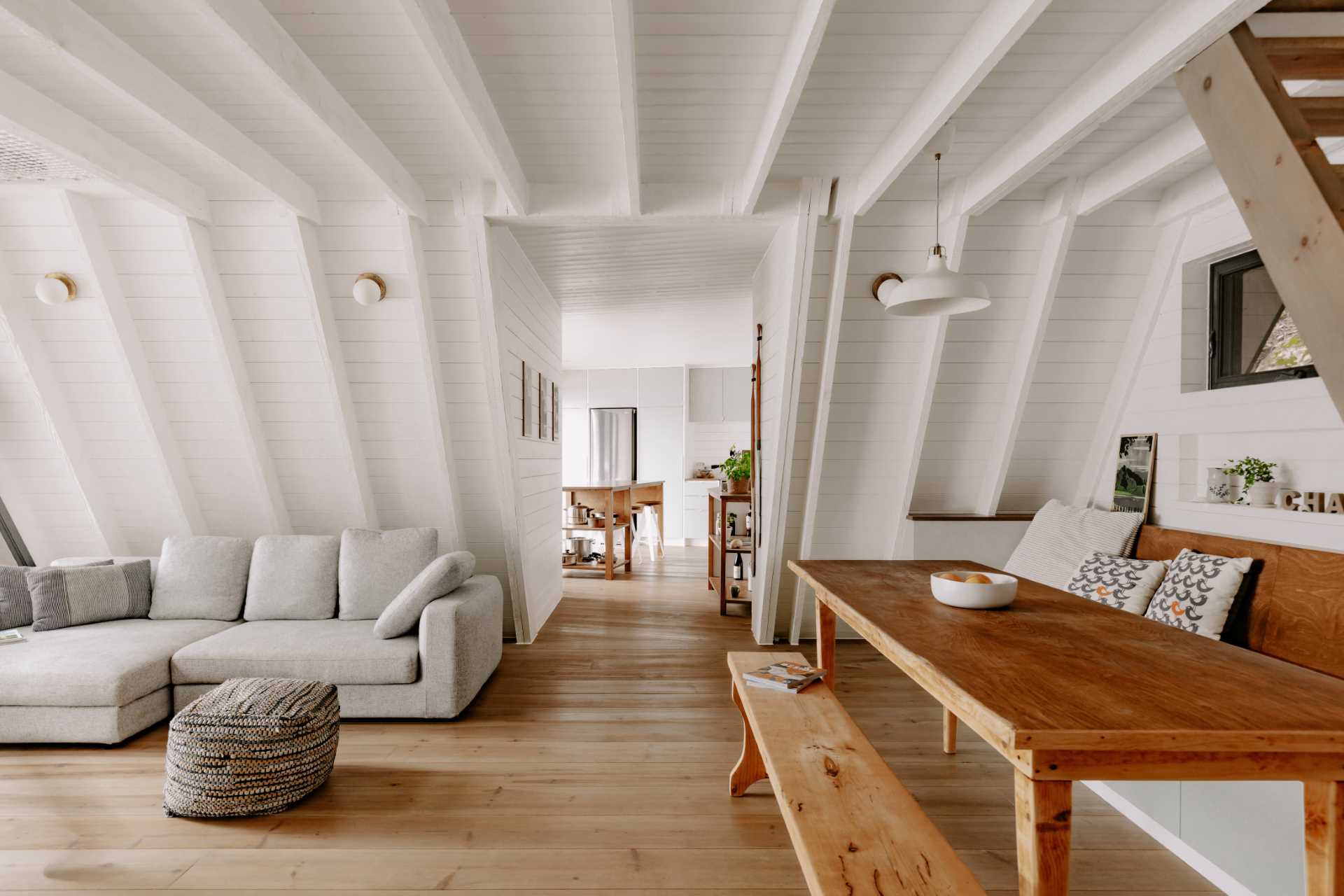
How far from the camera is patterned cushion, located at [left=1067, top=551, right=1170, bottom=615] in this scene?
289 centimetres

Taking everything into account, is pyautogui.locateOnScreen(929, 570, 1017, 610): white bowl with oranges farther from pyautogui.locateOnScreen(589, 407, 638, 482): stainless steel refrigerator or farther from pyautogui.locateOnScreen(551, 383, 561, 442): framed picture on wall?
pyautogui.locateOnScreen(589, 407, 638, 482): stainless steel refrigerator

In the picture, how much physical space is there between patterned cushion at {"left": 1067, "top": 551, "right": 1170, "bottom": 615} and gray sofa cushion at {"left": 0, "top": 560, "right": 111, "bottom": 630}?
16.4ft

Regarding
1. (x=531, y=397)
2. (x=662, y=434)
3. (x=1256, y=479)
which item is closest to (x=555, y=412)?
(x=531, y=397)

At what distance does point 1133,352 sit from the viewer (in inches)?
141

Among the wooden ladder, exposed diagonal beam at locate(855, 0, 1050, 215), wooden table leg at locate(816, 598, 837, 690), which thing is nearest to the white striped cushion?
wooden table leg at locate(816, 598, 837, 690)

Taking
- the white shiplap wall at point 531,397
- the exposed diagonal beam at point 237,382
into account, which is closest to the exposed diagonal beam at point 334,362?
the exposed diagonal beam at point 237,382

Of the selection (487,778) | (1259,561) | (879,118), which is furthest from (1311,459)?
(487,778)

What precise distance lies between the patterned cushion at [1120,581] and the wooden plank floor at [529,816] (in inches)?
31.3

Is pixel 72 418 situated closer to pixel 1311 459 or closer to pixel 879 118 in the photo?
pixel 879 118

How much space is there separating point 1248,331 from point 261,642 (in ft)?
15.1

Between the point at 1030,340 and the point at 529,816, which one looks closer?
the point at 529,816

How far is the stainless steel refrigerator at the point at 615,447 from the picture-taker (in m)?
8.88

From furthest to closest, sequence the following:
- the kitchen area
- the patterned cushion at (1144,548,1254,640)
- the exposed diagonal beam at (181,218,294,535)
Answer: the kitchen area < the exposed diagonal beam at (181,218,294,535) < the patterned cushion at (1144,548,1254,640)

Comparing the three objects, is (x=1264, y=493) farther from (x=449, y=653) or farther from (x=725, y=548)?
(x=449, y=653)
